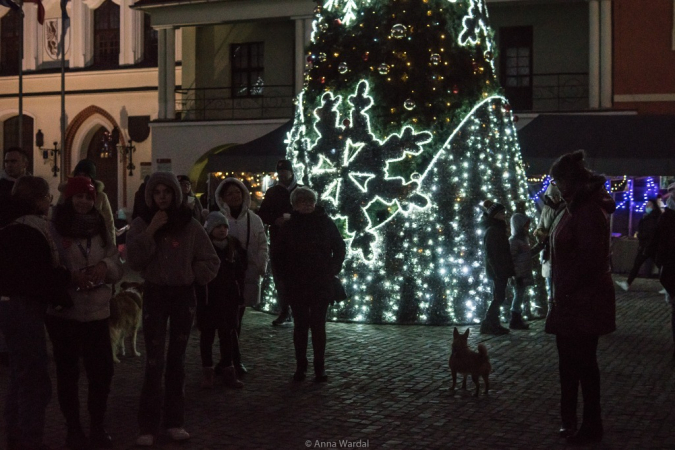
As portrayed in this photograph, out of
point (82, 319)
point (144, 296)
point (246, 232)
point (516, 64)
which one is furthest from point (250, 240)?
point (516, 64)

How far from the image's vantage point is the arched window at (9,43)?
37750 millimetres

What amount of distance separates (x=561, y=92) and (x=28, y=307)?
22.3 m

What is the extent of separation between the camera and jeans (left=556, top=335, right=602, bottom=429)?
620 cm

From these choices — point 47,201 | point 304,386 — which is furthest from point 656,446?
point 47,201

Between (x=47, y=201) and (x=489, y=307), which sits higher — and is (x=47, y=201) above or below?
above

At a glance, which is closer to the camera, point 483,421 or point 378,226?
point 483,421

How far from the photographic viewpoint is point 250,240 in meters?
8.67

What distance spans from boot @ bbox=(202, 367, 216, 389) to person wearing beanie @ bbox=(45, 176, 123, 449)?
200cm

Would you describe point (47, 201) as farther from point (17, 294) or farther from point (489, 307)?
point (489, 307)

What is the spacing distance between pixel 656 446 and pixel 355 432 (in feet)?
6.31

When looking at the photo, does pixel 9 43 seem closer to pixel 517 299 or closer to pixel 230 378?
pixel 517 299

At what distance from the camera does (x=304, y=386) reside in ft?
26.8

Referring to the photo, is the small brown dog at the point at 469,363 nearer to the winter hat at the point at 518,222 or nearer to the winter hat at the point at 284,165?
the winter hat at the point at 518,222

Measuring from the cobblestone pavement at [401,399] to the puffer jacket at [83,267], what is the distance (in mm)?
884
